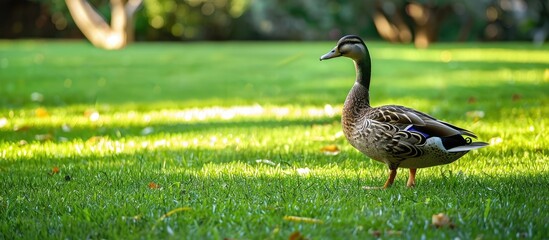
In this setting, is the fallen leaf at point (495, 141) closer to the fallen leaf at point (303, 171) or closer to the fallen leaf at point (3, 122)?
the fallen leaf at point (303, 171)

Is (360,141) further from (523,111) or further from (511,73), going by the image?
(511,73)

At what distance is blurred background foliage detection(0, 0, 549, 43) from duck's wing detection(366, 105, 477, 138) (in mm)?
32825

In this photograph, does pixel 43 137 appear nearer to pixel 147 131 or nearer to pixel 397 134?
pixel 147 131

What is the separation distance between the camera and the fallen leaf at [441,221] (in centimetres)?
350

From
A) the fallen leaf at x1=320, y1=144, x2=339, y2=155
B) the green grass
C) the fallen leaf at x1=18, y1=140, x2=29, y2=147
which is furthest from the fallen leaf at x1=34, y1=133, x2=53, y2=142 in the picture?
the fallen leaf at x1=320, y1=144, x2=339, y2=155

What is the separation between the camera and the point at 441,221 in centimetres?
352

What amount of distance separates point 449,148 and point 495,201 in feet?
1.31

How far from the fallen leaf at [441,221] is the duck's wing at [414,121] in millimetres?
687

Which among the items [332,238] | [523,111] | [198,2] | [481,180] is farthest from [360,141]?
[198,2]

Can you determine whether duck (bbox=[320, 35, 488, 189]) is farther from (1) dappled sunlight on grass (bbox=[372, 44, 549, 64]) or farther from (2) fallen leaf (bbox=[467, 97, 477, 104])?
(1) dappled sunlight on grass (bbox=[372, 44, 549, 64])

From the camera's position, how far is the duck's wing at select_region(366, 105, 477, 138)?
13.6ft

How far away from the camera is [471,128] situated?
7.01m

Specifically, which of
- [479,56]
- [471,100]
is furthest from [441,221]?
[479,56]

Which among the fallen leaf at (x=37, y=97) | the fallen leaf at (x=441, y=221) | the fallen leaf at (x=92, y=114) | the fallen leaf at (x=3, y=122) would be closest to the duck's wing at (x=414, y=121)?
the fallen leaf at (x=441, y=221)
